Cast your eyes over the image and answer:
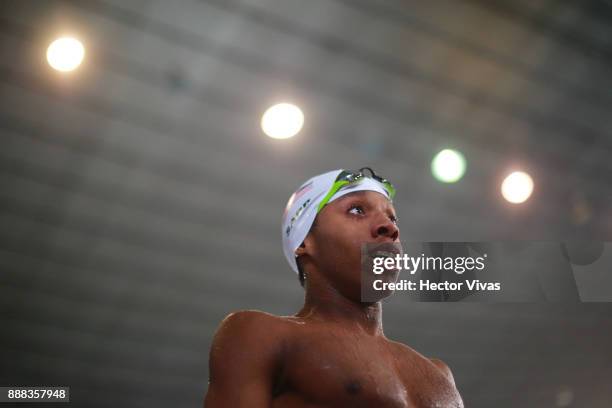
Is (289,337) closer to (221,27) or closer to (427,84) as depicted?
(221,27)

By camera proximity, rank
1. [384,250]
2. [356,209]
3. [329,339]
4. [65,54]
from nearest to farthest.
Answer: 1. [329,339]
2. [384,250]
3. [356,209]
4. [65,54]

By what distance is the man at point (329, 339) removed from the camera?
200 centimetres

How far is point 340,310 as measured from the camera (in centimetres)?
234

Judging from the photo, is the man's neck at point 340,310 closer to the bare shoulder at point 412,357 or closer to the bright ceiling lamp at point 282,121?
the bare shoulder at point 412,357

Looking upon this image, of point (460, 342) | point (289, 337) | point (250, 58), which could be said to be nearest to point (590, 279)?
point (289, 337)

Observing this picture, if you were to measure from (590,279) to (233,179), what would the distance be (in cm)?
268

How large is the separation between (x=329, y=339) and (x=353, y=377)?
0.15m

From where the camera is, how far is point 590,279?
3057mm

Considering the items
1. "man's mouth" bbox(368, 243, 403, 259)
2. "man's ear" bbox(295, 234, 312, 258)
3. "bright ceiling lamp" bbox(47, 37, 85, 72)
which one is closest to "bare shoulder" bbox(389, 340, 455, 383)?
"man's mouth" bbox(368, 243, 403, 259)

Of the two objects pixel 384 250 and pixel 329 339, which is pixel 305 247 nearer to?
pixel 384 250

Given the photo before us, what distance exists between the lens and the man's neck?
232 centimetres

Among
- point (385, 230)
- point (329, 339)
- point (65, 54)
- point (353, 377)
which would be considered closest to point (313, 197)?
point (385, 230)

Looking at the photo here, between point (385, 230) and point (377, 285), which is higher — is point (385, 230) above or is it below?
above

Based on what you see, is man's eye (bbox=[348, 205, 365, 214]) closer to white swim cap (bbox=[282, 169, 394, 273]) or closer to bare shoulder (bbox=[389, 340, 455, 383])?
white swim cap (bbox=[282, 169, 394, 273])
